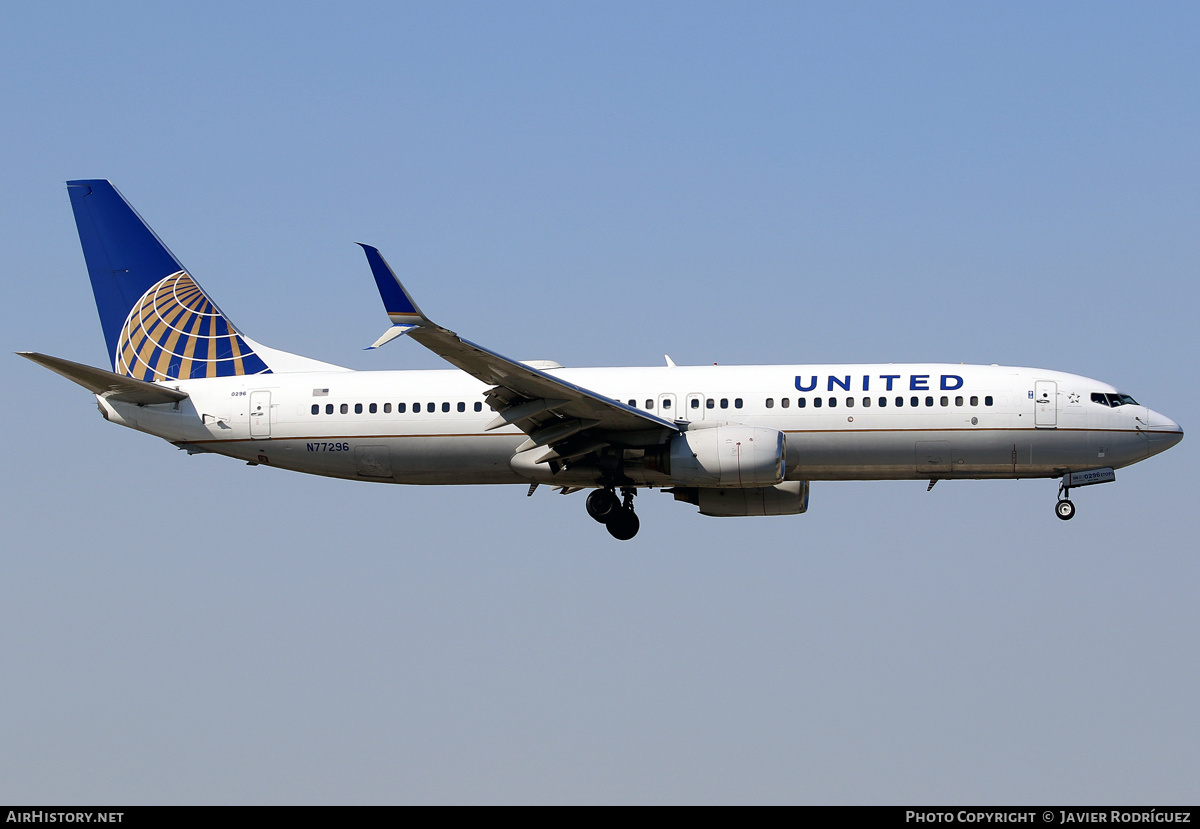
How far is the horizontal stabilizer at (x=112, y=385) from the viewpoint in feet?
112

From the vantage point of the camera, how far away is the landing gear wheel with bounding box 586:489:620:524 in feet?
118

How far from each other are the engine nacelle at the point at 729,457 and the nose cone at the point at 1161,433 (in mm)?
8814

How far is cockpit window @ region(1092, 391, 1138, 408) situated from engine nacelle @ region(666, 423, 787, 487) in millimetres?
7614

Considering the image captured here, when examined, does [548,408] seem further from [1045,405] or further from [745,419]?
[1045,405]

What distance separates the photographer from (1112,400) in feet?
114

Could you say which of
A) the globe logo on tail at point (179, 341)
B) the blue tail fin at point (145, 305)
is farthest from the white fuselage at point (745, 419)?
the blue tail fin at point (145, 305)

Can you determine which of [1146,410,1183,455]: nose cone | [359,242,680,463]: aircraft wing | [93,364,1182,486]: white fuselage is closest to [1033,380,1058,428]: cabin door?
[93,364,1182,486]: white fuselage

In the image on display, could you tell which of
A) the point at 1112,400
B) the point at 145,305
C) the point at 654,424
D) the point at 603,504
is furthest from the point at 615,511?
the point at 145,305

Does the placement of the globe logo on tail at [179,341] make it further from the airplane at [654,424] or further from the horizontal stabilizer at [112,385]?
the horizontal stabilizer at [112,385]

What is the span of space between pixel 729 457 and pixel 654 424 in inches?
75.0

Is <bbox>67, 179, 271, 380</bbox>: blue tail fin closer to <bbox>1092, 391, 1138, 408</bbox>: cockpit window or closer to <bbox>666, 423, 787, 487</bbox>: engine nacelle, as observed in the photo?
<bbox>666, 423, 787, 487</bbox>: engine nacelle

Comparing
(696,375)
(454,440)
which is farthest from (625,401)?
(454,440)

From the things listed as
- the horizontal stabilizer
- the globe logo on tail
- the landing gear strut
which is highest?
the globe logo on tail

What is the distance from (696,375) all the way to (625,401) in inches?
73.9
